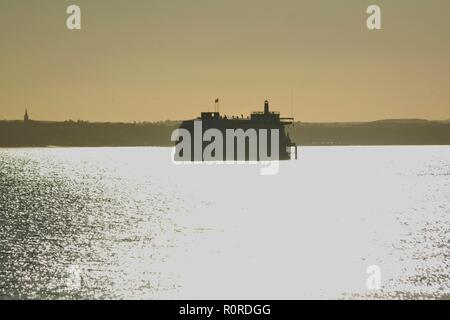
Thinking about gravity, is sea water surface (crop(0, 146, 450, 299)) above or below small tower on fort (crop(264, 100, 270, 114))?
below

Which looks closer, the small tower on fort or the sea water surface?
the sea water surface

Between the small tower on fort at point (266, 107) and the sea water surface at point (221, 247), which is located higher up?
the small tower on fort at point (266, 107)

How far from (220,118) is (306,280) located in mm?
135639

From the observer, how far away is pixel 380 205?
248 feet

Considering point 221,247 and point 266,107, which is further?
point 266,107

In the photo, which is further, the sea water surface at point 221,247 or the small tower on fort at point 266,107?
the small tower on fort at point 266,107

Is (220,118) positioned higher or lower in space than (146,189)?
higher

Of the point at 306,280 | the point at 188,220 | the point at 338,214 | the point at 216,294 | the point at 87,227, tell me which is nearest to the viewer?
the point at 216,294

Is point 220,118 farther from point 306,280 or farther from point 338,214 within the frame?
point 306,280

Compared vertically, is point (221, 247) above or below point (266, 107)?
below
